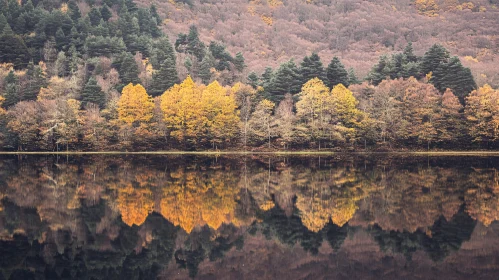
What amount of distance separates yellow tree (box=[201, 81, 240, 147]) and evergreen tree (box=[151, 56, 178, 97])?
48.3ft

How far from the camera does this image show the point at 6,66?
115 metres

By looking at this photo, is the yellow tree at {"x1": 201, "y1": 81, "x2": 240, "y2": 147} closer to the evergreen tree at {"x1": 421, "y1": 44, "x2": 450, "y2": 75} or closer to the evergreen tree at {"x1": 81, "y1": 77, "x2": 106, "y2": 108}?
the evergreen tree at {"x1": 81, "y1": 77, "x2": 106, "y2": 108}

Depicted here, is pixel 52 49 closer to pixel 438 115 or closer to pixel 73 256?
pixel 438 115

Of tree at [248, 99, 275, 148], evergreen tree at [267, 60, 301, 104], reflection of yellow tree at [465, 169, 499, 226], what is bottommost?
reflection of yellow tree at [465, 169, 499, 226]

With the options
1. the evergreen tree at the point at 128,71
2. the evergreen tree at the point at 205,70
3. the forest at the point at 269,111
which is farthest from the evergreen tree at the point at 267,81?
the evergreen tree at the point at 128,71

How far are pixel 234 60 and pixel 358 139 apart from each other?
56062mm

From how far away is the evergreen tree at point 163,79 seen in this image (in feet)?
316

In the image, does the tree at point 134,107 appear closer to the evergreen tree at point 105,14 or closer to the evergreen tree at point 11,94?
the evergreen tree at point 11,94

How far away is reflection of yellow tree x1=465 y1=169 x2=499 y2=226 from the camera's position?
20.0m

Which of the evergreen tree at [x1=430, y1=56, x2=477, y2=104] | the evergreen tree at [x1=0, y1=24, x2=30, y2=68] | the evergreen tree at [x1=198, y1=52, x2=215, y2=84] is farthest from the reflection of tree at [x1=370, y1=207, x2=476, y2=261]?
the evergreen tree at [x1=0, y1=24, x2=30, y2=68]

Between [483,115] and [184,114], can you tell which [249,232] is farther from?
[483,115]

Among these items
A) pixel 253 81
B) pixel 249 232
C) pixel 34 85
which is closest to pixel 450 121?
pixel 253 81

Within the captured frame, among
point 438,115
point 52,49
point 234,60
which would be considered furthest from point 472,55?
point 52,49

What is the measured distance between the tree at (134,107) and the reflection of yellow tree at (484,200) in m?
61.2
